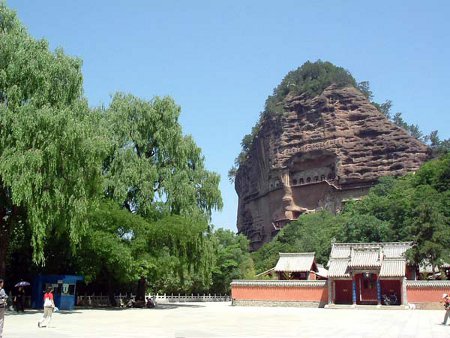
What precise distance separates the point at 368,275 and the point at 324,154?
44543 millimetres

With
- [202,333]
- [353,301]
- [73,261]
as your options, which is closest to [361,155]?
[353,301]

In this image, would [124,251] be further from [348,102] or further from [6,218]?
[348,102]

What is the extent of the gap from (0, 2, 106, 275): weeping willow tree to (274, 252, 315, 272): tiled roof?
22235 mm

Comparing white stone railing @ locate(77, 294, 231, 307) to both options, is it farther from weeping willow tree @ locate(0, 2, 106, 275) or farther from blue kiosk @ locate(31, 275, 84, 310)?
weeping willow tree @ locate(0, 2, 106, 275)

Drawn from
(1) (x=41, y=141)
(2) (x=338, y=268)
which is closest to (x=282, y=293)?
(2) (x=338, y=268)

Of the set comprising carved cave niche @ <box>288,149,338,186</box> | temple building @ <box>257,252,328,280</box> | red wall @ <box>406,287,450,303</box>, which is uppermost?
carved cave niche @ <box>288,149,338,186</box>

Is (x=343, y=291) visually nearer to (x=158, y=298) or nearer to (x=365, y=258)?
(x=365, y=258)

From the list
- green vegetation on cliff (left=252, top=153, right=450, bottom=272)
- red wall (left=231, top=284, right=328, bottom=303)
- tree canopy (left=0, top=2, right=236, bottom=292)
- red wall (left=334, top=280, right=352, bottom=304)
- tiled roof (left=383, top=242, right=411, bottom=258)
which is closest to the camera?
tree canopy (left=0, top=2, right=236, bottom=292)

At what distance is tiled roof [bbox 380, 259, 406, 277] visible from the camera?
30703mm

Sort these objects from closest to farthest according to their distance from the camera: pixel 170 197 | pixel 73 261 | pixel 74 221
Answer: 1. pixel 74 221
2. pixel 73 261
3. pixel 170 197

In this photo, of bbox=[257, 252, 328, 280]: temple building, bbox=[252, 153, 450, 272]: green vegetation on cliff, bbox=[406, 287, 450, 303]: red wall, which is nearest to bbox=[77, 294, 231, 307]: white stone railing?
bbox=[257, 252, 328, 280]: temple building

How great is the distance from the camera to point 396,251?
3478cm

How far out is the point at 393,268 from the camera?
102 feet

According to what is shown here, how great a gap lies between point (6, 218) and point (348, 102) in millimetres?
63921
